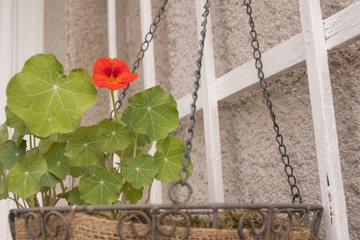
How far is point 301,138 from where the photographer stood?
0.96m

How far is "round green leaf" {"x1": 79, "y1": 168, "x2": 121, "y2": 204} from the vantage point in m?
0.79

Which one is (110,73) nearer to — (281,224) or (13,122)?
(13,122)

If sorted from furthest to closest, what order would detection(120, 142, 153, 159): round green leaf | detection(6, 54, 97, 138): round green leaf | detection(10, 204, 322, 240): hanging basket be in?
1. detection(120, 142, 153, 159): round green leaf
2. detection(6, 54, 97, 138): round green leaf
3. detection(10, 204, 322, 240): hanging basket

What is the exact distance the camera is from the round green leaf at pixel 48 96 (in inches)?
27.7

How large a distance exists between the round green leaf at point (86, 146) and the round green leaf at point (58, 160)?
32 mm

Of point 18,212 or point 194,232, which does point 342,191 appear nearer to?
point 194,232

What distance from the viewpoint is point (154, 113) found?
81 centimetres

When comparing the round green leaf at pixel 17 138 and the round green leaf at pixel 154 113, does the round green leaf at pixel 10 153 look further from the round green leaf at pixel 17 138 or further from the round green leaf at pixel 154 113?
the round green leaf at pixel 154 113

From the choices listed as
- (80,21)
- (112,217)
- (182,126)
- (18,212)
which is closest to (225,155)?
(182,126)

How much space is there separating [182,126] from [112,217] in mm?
672

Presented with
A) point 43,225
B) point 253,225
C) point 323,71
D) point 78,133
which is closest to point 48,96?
point 78,133

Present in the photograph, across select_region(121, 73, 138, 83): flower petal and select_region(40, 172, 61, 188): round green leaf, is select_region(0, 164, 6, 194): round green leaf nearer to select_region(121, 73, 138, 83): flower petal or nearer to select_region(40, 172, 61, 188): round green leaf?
select_region(40, 172, 61, 188): round green leaf

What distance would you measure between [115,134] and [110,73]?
0.12 m

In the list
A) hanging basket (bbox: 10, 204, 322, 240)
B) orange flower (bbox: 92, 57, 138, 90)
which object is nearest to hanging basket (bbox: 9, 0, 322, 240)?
hanging basket (bbox: 10, 204, 322, 240)
